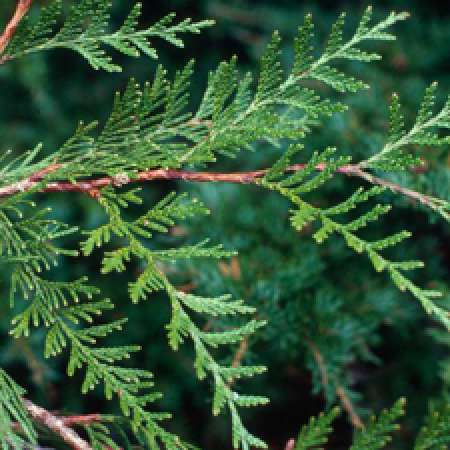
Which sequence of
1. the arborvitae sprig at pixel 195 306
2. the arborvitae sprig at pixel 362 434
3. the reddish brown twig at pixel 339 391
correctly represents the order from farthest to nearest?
the reddish brown twig at pixel 339 391 < the arborvitae sprig at pixel 362 434 < the arborvitae sprig at pixel 195 306

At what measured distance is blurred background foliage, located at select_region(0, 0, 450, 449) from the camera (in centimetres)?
116

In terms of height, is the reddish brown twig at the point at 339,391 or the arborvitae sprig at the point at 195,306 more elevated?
the arborvitae sprig at the point at 195,306

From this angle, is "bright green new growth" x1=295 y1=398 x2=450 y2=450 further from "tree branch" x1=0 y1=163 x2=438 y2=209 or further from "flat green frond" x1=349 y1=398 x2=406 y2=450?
"tree branch" x1=0 y1=163 x2=438 y2=209

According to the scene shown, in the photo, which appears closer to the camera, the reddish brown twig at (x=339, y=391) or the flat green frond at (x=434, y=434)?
the flat green frond at (x=434, y=434)

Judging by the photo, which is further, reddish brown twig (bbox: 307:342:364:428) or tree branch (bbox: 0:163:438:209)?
reddish brown twig (bbox: 307:342:364:428)

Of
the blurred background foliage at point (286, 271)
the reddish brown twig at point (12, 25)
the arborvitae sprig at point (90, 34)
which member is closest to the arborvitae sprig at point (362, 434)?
the blurred background foliage at point (286, 271)

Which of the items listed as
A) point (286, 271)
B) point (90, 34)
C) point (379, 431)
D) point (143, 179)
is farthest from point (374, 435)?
point (90, 34)

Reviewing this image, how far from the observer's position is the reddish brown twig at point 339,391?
1111 millimetres

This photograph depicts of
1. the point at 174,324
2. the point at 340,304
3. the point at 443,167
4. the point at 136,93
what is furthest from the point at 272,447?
A: the point at 136,93

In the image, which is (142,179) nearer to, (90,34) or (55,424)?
(90,34)

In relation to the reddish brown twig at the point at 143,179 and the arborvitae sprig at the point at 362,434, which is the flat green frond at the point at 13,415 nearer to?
the reddish brown twig at the point at 143,179

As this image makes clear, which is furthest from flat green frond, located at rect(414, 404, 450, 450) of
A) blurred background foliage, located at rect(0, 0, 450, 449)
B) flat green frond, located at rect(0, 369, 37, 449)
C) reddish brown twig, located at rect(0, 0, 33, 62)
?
reddish brown twig, located at rect(0, 0, 33, 62)

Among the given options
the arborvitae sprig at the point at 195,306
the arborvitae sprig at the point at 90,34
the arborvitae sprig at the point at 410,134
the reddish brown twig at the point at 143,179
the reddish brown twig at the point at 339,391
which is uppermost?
the arborvitae sprig at the point at 90,34

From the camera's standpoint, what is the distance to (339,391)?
1.13 m
